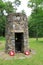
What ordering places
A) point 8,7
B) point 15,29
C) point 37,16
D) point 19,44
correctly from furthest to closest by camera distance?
1. point 8,7
2. point 37,16
3. point 19,44
4. point 15,29

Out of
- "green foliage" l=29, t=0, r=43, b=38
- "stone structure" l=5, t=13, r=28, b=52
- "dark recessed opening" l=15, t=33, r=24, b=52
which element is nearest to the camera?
"stone structure" l=5, t=13, r=28, b=52

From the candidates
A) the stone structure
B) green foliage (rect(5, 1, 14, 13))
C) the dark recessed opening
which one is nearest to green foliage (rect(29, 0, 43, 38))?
green foliage (rect(5, 1, 14, 13))

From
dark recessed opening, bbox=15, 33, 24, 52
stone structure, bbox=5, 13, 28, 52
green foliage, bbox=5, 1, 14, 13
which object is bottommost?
dark recessed opening, bbox=15, 33, 24, 52

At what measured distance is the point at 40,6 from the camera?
1126 inches

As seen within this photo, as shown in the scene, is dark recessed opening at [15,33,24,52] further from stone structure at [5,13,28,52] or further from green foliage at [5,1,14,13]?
green foliage at [5,1,14,13]

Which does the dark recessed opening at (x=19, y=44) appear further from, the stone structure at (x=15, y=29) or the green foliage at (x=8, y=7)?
the green foliage at (x=8, y=7)

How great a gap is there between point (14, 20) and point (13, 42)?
5.29 ft

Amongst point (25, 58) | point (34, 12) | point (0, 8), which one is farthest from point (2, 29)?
point (25, 58)

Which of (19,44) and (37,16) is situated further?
(37,16)

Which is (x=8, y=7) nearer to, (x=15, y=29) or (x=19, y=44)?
(x=19, y=44)

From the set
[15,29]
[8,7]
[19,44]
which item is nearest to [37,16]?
[8,7]

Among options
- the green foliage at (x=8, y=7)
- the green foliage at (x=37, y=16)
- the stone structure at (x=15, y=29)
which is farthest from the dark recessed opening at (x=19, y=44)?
the green foliage at (x=8, y=7)

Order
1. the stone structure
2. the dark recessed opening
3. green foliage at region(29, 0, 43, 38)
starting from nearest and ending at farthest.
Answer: the stone structure → the dark recessed opening → green foliage at region(29, 0, 43, 38)

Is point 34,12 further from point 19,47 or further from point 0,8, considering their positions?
point 19,47
